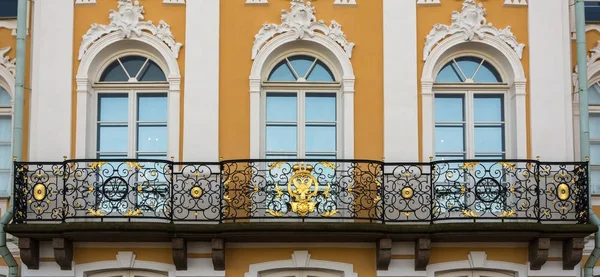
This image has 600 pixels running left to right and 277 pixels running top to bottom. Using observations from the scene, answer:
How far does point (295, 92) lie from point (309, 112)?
39cm

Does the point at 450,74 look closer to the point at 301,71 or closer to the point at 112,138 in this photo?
the point at 301,71

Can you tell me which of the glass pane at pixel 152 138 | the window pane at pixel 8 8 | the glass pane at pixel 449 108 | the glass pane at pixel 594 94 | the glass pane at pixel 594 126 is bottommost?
the glass pane at pixel 152 138

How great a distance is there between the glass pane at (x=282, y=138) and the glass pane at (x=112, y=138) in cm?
231

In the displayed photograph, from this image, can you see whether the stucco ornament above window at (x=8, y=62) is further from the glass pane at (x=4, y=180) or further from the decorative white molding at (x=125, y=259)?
the decorative white molding at (x=125, y=259)

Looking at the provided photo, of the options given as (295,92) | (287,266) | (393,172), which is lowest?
(287,266)

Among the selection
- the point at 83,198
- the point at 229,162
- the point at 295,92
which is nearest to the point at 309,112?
the point at 295,92

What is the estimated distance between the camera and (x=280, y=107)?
20203 mm

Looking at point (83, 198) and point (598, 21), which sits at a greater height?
point (598, 21)

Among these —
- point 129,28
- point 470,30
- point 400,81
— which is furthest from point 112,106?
point 470,30

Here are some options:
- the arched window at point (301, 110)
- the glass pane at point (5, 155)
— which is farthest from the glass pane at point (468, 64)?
the glass pane at point (5, 155)

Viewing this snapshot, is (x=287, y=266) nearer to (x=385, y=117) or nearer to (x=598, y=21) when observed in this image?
(x=385, y=117)

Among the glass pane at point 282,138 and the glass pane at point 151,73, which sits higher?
the glass pane at point 151,73

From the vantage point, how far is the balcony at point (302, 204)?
1864cm

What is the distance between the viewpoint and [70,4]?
20.0 m
